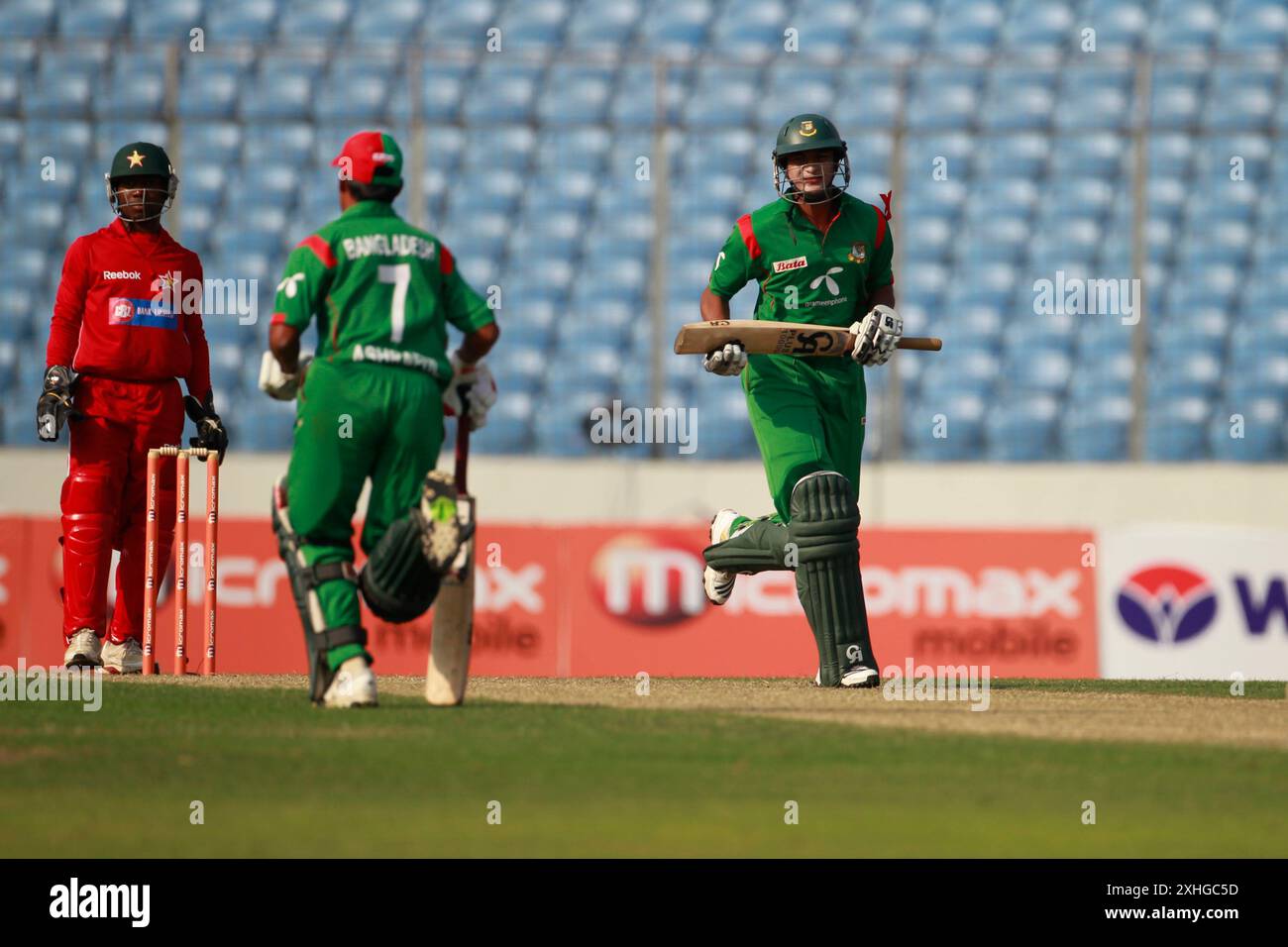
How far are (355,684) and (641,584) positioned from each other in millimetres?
6817

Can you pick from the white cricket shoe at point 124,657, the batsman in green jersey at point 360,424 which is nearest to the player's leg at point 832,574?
the batsman in green jersey at point 360,424

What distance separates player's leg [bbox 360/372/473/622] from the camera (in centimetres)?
705

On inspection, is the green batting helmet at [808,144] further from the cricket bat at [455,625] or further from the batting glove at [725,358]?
the cricket bat at [455,625]

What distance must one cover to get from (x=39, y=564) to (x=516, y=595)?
122 inches

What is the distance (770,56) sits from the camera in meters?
17.9

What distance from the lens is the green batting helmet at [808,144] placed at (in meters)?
9.05

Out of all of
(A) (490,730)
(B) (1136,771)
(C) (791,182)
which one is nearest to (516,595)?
(C) (791,182)

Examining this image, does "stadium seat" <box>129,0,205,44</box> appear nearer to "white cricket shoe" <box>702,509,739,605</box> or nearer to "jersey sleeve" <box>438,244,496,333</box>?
"white cricket shoe" <box>702,509,739,605</box>

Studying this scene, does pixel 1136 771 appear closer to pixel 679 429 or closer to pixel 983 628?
pixel 983 628

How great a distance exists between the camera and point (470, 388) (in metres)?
7.58

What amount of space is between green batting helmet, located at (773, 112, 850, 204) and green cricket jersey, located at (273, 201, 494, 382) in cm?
222

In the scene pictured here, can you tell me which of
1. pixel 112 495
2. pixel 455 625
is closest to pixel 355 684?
pixel 455 625

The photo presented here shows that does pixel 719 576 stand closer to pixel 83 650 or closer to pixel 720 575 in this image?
pixel 720 575

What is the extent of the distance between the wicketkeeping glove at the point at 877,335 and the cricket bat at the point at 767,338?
6cm
